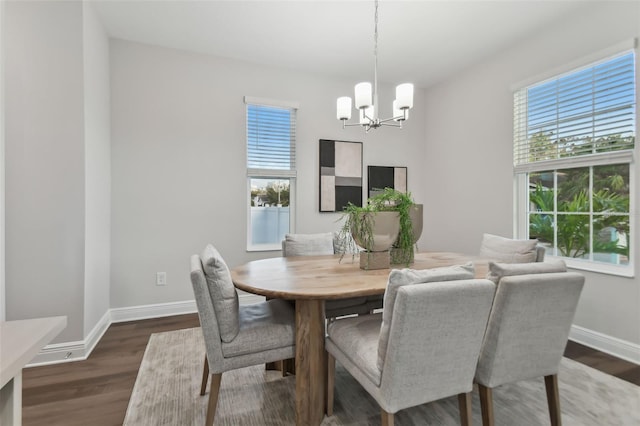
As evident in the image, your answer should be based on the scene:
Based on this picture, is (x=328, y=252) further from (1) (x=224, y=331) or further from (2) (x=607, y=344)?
(2) (x=607, y=344)

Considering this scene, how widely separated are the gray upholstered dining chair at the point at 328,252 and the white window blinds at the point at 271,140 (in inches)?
47.9

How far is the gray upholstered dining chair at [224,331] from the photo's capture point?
1.54m

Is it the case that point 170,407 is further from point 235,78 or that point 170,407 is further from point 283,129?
→ point 235,78

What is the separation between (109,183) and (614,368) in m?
4.38

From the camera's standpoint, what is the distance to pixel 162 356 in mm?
2445

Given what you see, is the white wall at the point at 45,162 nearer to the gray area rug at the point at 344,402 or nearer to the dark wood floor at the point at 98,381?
the dark wood floor at the point at 98,381

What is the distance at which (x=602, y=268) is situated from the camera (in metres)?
2.62

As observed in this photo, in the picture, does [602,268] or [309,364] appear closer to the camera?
[309,364]

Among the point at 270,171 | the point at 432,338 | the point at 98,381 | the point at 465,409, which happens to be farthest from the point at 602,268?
the point at 98,381

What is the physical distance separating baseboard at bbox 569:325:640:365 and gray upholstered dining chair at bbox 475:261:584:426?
147cm

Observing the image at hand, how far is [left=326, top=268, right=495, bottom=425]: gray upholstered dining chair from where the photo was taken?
1252 millimetres

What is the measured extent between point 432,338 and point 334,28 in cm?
276

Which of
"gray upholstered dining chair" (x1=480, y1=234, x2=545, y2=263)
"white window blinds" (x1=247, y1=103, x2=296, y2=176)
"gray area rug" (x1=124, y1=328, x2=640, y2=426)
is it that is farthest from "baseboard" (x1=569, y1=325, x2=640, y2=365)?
"white window blinds" (x1=247, y1=103, x2=296, y2=176)

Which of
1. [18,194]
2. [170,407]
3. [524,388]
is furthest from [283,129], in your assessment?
[524,388]
